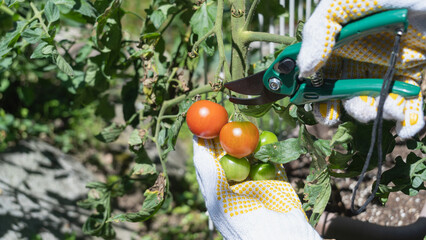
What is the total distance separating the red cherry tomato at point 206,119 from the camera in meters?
0.82

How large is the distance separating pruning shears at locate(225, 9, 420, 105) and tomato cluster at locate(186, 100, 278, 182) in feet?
0.28

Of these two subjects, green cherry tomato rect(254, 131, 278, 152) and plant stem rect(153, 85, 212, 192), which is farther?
plant stem rect(153, 85, 212, 192)

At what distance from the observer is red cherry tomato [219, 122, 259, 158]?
2.57 ft

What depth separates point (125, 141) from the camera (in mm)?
2182

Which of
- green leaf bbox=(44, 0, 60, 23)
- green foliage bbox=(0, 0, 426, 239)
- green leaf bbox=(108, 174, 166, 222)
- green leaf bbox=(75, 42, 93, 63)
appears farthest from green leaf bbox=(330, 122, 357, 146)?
green leaf bbox=(75, 42, 93, 63)

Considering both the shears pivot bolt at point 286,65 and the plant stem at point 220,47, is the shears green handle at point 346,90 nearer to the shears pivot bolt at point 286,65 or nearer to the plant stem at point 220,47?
the shears pivot bolt at point 286,65

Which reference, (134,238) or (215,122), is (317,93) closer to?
(215,122)

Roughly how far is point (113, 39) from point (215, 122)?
0.50 metres

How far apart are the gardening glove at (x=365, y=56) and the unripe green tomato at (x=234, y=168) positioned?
203mm

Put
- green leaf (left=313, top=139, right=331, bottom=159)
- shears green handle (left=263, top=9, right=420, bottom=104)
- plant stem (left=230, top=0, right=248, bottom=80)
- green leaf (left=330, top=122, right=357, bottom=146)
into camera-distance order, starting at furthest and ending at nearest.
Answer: plant stem (left=230, top=0, right=248, bottom=80)
green leaf (left=313, top=139, right=331, bottom=159)
green leaf (left=330, top=122, right=357, bottom=146)
shears green handle (left=263, top=9, right=420, bottom=104)

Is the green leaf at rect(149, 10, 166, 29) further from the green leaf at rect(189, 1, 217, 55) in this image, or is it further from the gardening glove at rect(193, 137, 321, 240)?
the gardening glove at rect(193, 137, 321, 240)

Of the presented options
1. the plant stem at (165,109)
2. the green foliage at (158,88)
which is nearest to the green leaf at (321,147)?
the green foliage at (158,88)

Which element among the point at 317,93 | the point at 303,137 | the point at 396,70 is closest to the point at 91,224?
the point at 303,137

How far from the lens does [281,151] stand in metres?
0.80
